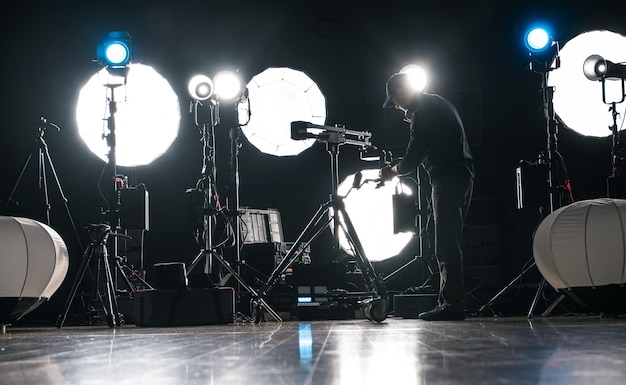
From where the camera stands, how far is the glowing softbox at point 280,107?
25.1 feet

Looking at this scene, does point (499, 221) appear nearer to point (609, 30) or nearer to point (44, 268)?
point (609, 30)

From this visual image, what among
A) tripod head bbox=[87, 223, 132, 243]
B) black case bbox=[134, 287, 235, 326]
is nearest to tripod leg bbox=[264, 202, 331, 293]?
black case bbox=[134, 287, 235, 326]

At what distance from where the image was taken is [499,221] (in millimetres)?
6891

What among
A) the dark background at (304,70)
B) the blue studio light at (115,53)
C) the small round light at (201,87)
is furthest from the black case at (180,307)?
the dark background at (304,70)

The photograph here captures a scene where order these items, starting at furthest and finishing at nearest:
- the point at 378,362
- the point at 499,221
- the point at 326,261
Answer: the point at 499,221 < the point at 326,261 < the point at 378,362

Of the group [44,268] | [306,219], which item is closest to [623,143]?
[306,219]

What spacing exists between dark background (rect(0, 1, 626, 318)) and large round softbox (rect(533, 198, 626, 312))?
286 cm

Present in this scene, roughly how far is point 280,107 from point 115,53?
2.06 meters

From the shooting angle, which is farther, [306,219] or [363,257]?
[306,219]

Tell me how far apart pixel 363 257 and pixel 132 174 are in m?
3.40

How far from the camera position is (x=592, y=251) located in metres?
4.68

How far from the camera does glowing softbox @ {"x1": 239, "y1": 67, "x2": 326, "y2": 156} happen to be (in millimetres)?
7656

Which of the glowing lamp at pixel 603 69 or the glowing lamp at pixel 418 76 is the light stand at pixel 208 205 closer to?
the glowing lamp at pixel 418 76

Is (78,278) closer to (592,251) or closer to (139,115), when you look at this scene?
(139,115)
